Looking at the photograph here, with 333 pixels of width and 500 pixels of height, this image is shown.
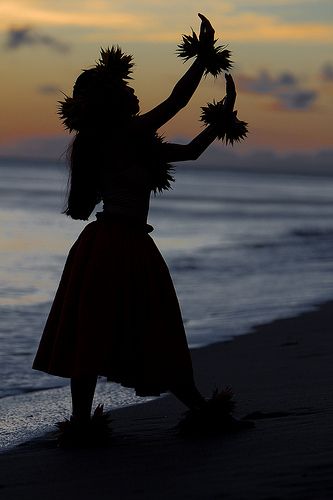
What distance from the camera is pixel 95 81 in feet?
17.4

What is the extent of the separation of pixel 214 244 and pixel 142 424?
18.9 metres

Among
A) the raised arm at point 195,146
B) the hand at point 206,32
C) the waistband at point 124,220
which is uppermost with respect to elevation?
the hand at point 206,32

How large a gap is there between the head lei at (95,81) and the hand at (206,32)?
378 mm

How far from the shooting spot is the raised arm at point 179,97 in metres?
5.24

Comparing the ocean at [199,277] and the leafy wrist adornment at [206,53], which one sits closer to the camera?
the leafy wrist adornment at [206,53]

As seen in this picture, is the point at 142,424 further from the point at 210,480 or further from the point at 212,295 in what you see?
the point at 212,295

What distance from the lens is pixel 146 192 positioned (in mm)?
5449

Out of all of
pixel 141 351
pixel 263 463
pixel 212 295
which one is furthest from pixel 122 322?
pixel 212 295

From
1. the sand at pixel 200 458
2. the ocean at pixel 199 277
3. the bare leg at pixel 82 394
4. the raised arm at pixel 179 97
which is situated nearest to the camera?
the sand at pixel 200 458

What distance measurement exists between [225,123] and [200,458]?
1718mm

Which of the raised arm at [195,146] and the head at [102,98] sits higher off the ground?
the head at [102,98]

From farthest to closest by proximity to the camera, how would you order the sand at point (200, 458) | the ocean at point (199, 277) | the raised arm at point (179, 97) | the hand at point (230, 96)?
1. the ocean at point (199, 277)
2. the hand at point (230, 96)
3. the raised arm at point (179, 97)
4. the sand at point (200, 458)

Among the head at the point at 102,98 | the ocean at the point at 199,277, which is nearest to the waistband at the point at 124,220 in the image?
the head at the point at 102,98

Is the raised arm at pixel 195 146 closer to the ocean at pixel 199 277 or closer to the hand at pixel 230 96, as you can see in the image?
the hand at pixel 230 96
